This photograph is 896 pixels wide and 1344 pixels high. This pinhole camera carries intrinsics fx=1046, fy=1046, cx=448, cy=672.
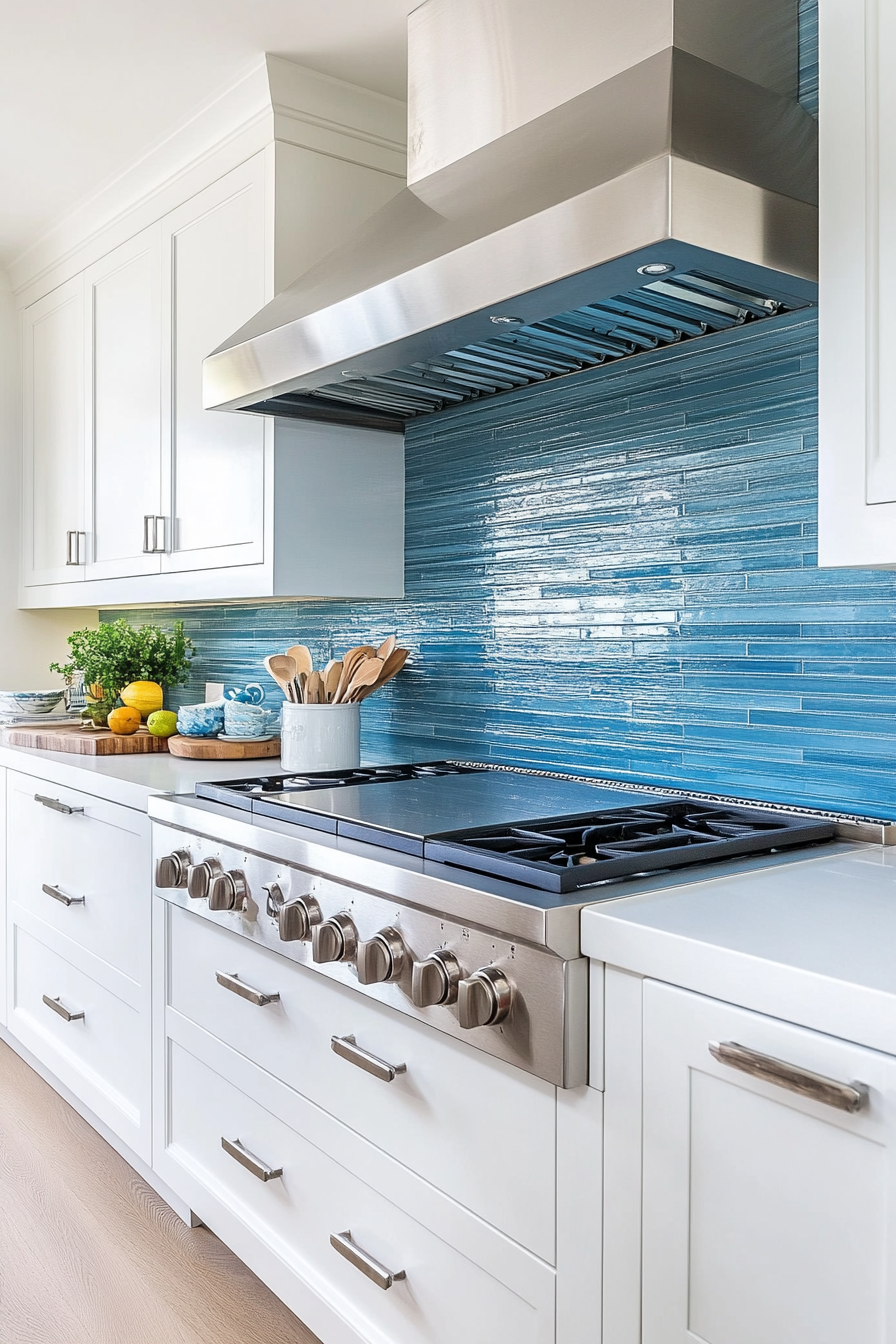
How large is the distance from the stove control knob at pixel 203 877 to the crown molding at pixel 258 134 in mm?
1579

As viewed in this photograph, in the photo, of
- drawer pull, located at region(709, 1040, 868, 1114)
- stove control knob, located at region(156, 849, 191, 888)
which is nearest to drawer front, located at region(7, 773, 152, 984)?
stove control knob, located at region(156, 849, 191, 888)

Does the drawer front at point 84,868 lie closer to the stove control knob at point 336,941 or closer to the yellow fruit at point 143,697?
the yellow fruit at point 143,697

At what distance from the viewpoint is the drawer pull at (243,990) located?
67.6 inches

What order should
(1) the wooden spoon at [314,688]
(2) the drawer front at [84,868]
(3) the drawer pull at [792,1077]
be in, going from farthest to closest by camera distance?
(1) the wooden spoon at [314,688], (2) the drawer front at [84,868], (3) the drawer pull at [792,1077]

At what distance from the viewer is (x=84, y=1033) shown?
2.51 meters

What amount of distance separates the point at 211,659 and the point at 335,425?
1182 millimetres

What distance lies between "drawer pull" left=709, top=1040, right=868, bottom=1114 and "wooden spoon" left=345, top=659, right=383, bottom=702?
1408 mm

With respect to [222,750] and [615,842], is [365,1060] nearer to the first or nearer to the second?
[615,842]

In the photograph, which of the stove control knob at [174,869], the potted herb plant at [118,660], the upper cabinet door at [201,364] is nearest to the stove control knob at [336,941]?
the stove control knob at [174,869]

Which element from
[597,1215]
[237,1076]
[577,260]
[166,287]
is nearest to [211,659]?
[166,287]

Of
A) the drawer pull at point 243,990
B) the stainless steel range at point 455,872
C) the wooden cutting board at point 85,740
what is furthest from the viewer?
the wooden cutting board at point 85,740

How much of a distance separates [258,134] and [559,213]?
1.28 meters

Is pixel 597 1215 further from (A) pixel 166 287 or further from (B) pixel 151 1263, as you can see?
(A) pixel 166 287

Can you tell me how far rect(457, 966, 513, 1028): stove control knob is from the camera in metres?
1.18
